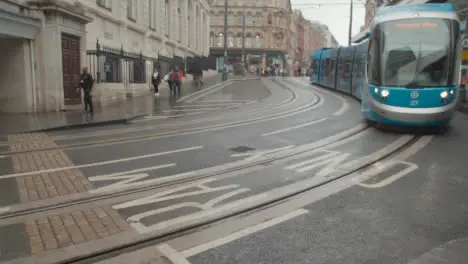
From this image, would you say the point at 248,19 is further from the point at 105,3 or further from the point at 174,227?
the point at 174,227

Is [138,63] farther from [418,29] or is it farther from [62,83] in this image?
[418,29]

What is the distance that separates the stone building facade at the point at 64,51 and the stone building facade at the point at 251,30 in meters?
51.4

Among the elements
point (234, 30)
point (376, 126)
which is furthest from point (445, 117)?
point (234, 30)

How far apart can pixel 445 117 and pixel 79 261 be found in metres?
10.1

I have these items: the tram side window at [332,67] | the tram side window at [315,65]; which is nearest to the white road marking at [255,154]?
the tram side window at [332,67]

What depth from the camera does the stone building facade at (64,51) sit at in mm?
16625

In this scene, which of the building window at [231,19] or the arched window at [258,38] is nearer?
the building window at [231,19]

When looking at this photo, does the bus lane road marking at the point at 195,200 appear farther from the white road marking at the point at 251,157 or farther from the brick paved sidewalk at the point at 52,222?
the white road marking at the point at 251,157

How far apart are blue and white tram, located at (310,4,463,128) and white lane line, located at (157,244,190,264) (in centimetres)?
869

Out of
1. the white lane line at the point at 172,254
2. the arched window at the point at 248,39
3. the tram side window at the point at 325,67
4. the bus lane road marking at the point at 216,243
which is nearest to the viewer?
the white lane line at the point at 172,254

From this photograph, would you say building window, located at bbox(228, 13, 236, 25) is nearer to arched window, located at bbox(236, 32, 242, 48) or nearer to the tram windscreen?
arched window, located at bbox(236, 32, 242, 48)

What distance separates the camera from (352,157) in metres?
8.59

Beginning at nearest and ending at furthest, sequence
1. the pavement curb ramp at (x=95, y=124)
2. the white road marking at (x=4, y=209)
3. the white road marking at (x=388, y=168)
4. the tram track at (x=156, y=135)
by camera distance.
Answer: the white road marking at (x=4, y=209) < the white road marking at (x=388, y=168) < the tram track at (x=156, y=135) < the pavement curb ramp at (x=95, y=124)

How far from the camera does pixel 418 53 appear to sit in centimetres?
1130
